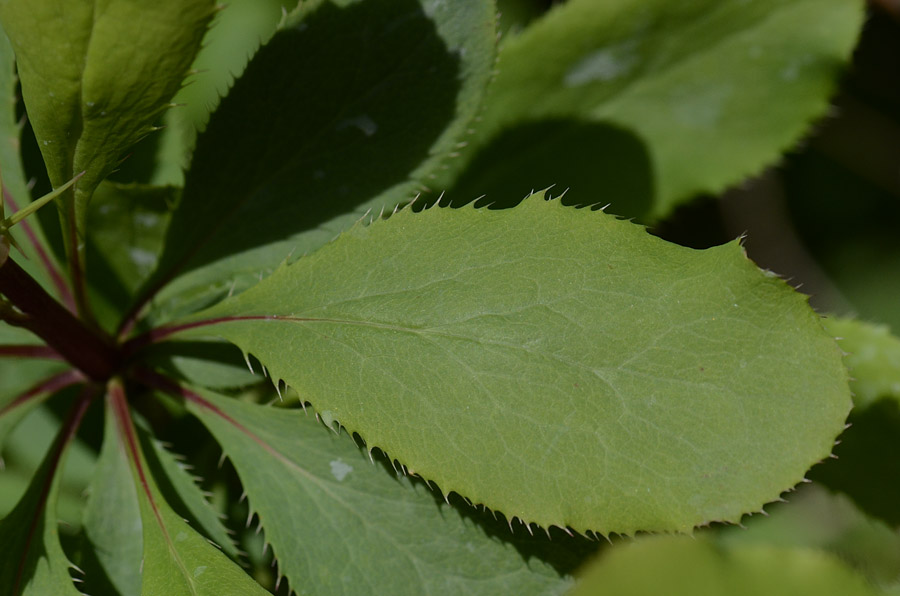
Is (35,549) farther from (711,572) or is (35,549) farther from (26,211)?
(711,572)

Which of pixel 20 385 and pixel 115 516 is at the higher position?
pixel 20 385

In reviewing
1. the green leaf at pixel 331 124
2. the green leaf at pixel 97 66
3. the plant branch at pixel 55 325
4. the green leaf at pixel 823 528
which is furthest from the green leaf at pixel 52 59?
the green leaf at pixel 823 528

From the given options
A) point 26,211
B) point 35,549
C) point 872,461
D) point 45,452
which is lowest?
point 872,461

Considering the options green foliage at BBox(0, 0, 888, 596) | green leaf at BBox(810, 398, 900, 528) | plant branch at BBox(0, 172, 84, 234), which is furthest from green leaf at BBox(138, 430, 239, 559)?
green leaf at BBox(810, 398, 900, 528)

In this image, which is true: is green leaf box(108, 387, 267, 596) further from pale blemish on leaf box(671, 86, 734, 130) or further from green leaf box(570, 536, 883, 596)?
pale blemish on leaf box(671, 86, 734, 130)

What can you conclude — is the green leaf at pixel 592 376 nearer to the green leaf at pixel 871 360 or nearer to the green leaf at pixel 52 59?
the green leaf at pixel 52 59

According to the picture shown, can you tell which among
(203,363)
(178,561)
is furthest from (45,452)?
(178,561)
